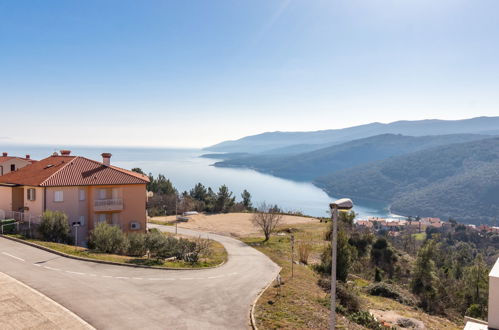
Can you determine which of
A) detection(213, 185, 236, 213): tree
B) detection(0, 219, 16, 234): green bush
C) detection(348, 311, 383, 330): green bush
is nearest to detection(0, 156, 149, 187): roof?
detection(0, 219, 16, 234): green bush

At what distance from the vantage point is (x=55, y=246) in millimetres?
20906

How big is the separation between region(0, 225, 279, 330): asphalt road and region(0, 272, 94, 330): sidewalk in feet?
1.40

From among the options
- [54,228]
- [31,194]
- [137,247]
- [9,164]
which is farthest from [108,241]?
[9,164]

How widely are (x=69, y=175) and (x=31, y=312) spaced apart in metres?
20.2

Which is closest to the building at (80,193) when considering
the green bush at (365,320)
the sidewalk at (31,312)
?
the sidewalk at (31,312)

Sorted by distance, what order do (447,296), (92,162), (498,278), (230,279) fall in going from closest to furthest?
(498,278), (230,279), (447,296), (92,162)

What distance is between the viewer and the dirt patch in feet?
147

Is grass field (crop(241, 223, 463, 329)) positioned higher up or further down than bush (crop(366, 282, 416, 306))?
higher up

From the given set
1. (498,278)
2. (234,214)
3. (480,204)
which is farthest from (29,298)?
(480,204)

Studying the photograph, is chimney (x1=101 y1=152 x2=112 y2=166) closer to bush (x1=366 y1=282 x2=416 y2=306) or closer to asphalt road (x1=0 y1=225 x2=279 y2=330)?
asphalt road (x1=0 y1=225 x2=279 y2=330)

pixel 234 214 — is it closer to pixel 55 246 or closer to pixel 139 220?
pixel 139 220

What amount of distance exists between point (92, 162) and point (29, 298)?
2248 cm

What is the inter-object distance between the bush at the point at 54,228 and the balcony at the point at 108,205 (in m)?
5.04

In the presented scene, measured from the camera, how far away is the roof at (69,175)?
2825 centimetres
